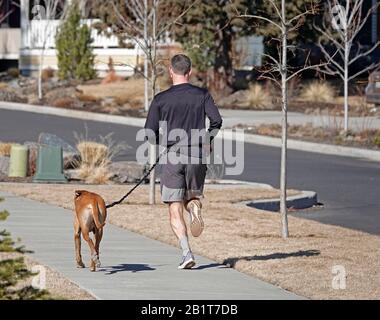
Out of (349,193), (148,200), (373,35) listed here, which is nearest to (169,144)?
(148,200)

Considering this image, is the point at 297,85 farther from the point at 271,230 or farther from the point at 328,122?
the point at 271,230

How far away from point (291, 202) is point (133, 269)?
6.86 metres

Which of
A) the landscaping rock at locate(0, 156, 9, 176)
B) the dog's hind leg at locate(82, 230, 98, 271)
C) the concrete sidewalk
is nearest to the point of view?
the concrete sidewalk

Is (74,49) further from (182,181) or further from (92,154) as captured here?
(182,181)

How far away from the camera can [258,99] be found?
3694 cm

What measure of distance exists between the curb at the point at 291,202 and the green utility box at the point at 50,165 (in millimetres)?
3356

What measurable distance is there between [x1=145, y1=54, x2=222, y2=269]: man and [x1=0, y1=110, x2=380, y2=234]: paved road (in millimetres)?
4989

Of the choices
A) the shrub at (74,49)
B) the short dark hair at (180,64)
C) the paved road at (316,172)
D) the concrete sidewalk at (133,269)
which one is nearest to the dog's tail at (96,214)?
the concrete sidewalk at (133,269)

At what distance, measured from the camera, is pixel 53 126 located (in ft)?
106

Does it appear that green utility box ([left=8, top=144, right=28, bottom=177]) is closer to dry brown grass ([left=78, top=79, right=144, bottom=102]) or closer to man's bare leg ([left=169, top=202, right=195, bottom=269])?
man's bare leg ([left=169, top=202, right=195, bottom=269])

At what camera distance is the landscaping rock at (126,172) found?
20000mm

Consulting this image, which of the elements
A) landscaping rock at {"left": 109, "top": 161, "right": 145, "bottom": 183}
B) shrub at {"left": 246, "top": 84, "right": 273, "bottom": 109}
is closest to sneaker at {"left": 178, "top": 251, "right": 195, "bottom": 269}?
landscaping rock at {"left": 109, "top": 161, "right": 145, "bottom": 183}

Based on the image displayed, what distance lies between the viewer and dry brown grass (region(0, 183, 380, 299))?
1125 cm

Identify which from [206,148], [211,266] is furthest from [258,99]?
[206,148]
